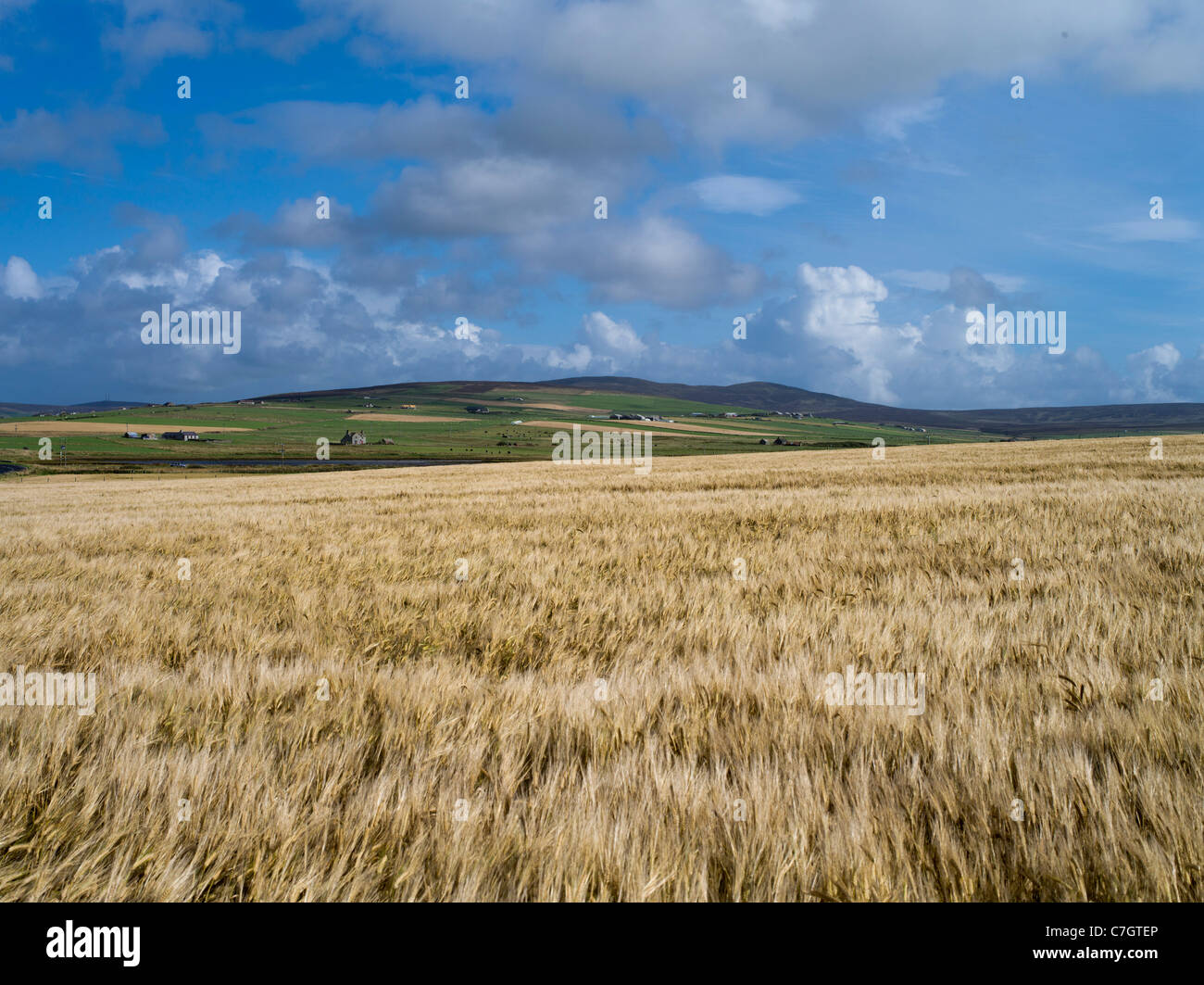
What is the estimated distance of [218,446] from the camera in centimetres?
13438

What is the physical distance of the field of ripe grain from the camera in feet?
6.11

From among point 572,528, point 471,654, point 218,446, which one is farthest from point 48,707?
point 218,446

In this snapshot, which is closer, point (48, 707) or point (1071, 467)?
point (48, 707)

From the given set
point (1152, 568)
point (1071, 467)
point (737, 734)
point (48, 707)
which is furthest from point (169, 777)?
point (1071, 467)

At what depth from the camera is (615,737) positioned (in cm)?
278

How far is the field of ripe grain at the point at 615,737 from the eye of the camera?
1861 mm

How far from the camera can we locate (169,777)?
2314 mm

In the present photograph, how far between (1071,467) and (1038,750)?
2548 centimetres

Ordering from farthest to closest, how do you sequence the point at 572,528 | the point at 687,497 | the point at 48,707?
the point at 687,497, the point at 572,528, the point at 48,707

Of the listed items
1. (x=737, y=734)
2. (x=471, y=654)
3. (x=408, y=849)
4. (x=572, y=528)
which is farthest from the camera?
(x=572, y=528)
